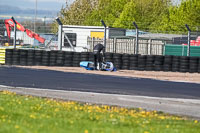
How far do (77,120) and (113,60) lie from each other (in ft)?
51.2

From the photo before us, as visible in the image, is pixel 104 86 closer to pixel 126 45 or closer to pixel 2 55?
pixel 2 55

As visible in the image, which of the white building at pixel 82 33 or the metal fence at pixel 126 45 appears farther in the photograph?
the white building at pixel 82 33

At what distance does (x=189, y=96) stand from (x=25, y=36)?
16.7 meters

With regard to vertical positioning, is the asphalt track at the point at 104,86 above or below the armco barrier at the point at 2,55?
below

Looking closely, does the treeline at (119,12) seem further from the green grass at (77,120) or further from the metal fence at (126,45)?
the green grass at (77,120)

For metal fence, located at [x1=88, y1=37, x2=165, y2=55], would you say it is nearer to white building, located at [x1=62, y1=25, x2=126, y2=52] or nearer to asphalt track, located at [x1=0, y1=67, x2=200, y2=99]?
white building, located at [x1=62, y1=25, x2=126, y2=52]

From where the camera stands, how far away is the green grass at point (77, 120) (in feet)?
23.0

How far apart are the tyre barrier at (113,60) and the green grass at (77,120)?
12288mm

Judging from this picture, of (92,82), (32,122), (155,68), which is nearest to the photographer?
(32,122)

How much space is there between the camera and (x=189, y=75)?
21516 mm

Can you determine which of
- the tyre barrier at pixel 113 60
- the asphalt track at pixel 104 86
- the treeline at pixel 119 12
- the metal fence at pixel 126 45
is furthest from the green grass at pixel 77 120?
the treeline at pixel 119 12

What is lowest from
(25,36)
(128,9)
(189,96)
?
(189,96)

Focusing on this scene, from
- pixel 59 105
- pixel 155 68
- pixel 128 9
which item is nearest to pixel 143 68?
pixel 155 68

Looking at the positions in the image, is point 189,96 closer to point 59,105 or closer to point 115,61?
point 59,105
